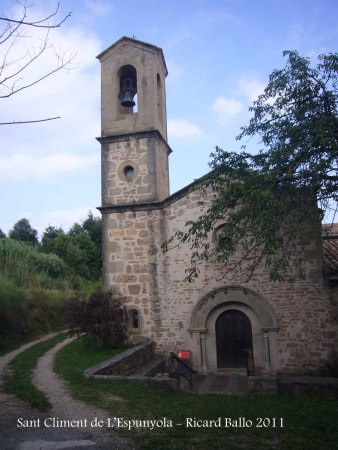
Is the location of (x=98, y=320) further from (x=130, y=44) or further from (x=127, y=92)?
(x=130, y=44)

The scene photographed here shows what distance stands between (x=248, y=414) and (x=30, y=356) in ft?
25.3

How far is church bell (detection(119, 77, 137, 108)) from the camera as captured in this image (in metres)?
13.8

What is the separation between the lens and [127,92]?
13852mm

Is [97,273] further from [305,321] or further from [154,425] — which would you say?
[154,425]

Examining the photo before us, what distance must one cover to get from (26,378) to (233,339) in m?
6.09

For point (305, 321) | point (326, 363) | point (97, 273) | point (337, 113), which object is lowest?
point (326, 363)

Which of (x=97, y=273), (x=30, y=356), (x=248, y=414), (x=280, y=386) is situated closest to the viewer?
(x=248, y=414)

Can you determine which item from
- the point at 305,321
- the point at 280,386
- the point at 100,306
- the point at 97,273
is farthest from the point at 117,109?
the point at 97,273

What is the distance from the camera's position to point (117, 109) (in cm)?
1409

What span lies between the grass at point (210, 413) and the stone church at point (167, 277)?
2.98 meters

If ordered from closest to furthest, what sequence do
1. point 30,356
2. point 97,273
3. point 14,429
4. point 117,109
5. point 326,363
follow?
1. point 14,429
2. point 326,363
3. point 30,356
4. point 117,109
5. point 97,273

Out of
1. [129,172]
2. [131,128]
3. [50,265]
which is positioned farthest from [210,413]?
[50,265]

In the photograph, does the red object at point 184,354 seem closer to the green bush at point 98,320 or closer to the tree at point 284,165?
the green bush at point 98,320

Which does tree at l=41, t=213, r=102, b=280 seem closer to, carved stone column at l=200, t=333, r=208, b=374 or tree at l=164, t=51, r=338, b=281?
carved stone column at l=200, t=333, r=208, b=374
